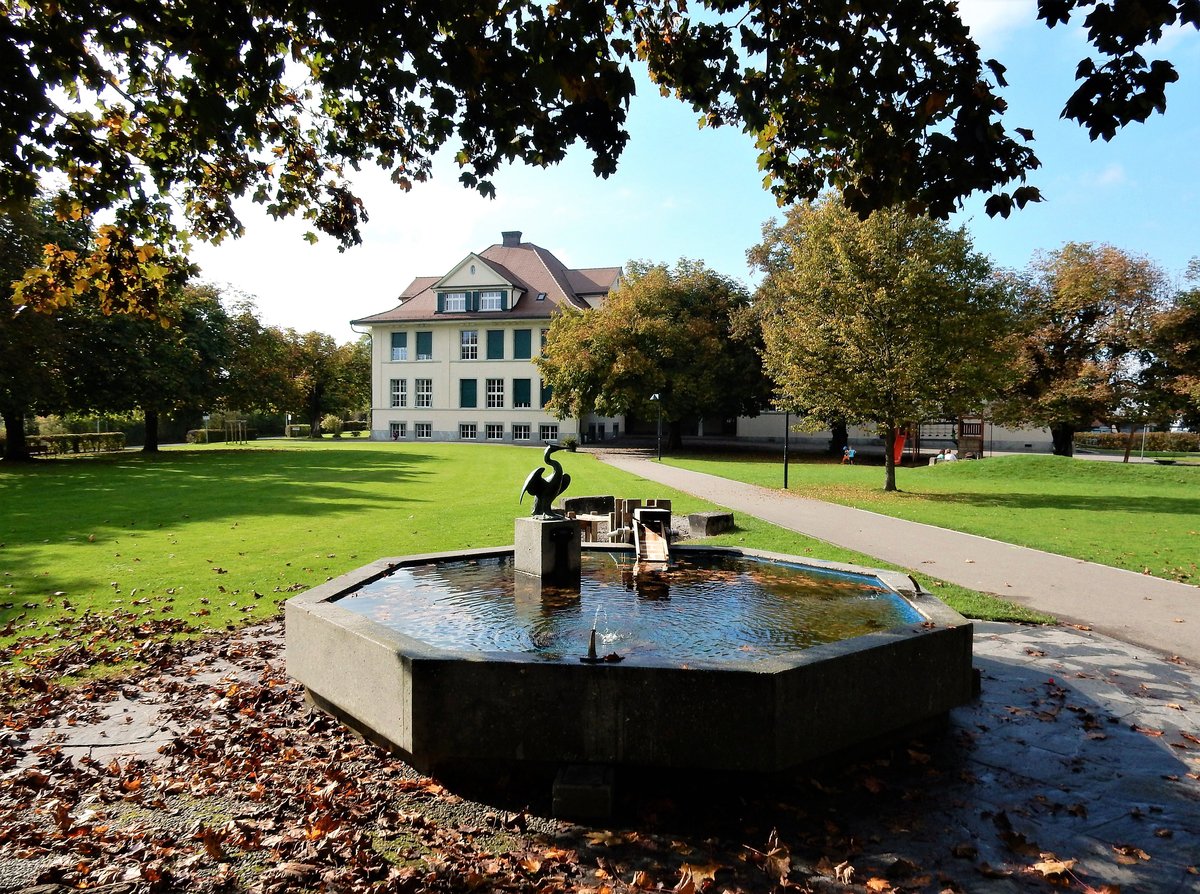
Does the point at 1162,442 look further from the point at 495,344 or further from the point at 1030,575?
the point at 1030,575

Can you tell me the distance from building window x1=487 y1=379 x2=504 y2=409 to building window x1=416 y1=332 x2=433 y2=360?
5.33 m

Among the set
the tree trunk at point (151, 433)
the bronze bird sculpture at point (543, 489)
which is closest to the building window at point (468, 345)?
the tree trunk at point (151, 433)

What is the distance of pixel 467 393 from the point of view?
180ft

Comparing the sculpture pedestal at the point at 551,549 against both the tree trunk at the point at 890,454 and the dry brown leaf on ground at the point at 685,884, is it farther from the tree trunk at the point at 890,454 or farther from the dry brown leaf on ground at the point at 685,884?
the tree trunk at the point at 890,454

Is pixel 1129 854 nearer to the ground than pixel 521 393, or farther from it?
nearer to the ground

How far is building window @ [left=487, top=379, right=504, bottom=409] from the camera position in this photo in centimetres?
5403

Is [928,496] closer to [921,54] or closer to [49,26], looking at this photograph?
[921,54]

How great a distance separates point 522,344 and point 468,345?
4.57 metres

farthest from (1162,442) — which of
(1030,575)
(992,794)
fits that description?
(992,794)

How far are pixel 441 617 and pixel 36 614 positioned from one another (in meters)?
5.40

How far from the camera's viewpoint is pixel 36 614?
8023 mm

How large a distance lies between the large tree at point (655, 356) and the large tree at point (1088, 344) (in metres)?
13.9

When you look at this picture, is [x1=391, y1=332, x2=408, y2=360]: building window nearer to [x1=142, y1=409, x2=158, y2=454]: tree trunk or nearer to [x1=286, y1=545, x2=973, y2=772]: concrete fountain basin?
[x1=142, y1=409, x2=158, y2=454]: tree trunk

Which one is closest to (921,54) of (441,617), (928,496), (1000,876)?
(1000,876)
